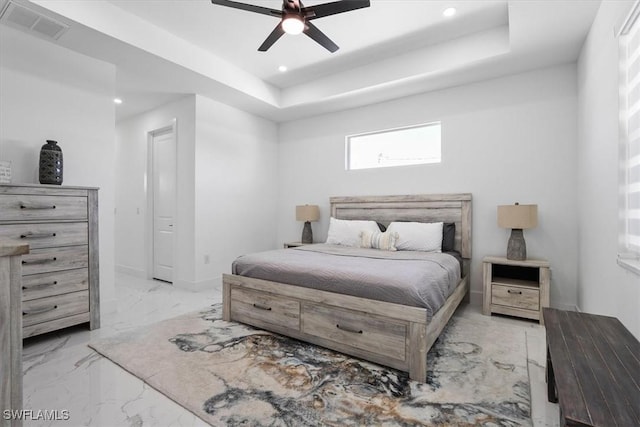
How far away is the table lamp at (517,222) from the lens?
2.93m

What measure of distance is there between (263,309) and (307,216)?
6.87 feet

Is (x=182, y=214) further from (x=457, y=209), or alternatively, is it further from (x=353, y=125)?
(x=457, y=209)

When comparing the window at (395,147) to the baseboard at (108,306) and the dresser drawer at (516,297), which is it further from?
the baseboard at (108,306)

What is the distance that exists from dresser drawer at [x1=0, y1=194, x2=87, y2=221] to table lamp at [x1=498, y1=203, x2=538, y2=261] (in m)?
3.80

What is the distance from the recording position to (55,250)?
2451mm

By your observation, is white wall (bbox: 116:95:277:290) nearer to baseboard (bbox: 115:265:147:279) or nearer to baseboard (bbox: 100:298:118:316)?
baseboard (bbox: 115:265:147:279)

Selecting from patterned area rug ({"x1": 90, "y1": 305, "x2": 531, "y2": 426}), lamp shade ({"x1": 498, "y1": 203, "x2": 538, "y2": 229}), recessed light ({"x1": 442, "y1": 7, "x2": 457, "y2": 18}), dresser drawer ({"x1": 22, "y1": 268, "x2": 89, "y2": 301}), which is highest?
recessed light ({"x1": 442, "y1": 7, "x2": 457, "y2": 18})

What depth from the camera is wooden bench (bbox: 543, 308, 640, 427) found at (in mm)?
873

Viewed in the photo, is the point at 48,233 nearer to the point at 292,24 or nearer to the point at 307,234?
the point at 292,24

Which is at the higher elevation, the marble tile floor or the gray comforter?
the gray comforter

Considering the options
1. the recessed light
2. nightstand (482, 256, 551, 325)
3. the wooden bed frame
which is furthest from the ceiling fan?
nightstand (482, 256, 551, 325)

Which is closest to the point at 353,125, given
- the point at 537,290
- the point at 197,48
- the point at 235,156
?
the point at 235,156

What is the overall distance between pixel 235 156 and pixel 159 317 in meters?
2.37

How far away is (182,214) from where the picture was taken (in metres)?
4.06
